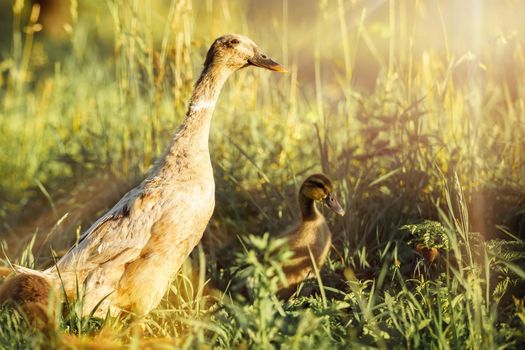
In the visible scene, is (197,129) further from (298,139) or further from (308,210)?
(298,139)

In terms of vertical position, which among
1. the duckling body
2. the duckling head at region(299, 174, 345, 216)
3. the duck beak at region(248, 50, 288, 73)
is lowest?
the duckling body

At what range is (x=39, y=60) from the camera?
23.0ft

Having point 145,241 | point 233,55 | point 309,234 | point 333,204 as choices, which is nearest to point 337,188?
point 333,204

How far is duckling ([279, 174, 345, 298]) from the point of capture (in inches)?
155

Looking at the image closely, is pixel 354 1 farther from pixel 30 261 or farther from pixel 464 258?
pixel 30 261

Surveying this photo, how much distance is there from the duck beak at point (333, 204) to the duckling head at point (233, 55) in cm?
81

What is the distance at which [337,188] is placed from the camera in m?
4.45

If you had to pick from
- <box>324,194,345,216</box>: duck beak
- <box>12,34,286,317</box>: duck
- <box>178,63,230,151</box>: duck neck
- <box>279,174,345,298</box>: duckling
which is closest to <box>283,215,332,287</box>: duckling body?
<box>279,174,345,298</box>: duckling

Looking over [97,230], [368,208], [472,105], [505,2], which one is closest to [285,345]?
[97,230]

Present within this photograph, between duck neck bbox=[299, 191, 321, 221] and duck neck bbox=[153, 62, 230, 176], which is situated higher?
duck neck bbox=[153, 62, 230, 176]

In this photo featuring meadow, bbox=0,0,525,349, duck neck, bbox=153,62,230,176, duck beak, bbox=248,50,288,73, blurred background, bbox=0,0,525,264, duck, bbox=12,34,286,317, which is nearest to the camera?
meadow, bbox=0,0,525,349

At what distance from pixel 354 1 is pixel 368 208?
1.36m

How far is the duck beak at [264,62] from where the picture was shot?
3.87m

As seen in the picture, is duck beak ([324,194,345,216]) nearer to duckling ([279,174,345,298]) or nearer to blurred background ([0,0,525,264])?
duckling ([279,174,345,298])
